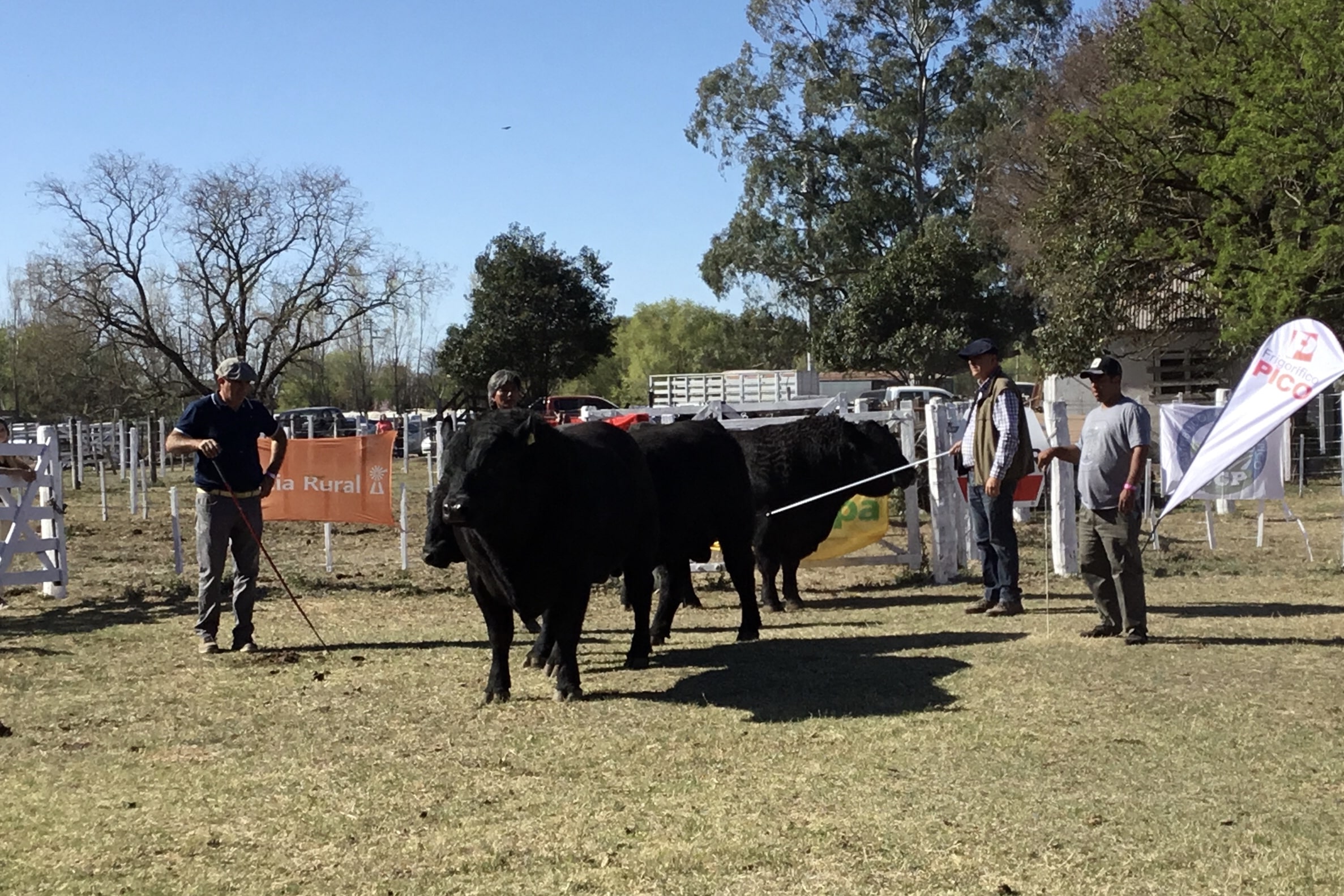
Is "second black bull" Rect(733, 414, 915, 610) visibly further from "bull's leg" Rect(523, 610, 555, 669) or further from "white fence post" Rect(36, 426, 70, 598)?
"white fence post" Rect(36, 426, 70, 598)

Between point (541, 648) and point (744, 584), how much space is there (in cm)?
182

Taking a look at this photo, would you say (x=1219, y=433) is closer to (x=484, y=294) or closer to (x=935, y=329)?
(x=935, y=329)

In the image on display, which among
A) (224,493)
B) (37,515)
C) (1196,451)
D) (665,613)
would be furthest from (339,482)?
(1196,451)

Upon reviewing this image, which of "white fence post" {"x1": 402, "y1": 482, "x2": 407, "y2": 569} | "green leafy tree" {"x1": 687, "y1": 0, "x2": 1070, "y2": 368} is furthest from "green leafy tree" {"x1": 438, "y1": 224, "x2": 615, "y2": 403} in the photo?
"white fence post" {"x1": 402, "y1": 482, "x2": 407, "y2": 569}

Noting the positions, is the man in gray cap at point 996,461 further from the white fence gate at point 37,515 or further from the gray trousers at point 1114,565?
the white fence gate at point 37,515

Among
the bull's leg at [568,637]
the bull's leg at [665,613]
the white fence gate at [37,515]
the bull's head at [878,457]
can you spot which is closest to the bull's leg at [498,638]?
the bull's leg at [568,637]

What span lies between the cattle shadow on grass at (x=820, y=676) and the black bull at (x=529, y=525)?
0.60 metres

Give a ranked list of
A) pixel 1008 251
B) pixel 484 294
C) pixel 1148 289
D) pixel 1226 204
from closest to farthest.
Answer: pixel 1226 204 → pixel 1148 289 → pixel 1008 251 → pixel 484 294

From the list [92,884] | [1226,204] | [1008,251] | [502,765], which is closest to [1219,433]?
[502,765]

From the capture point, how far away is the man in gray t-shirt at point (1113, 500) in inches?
340

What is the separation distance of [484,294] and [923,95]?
56.8ft

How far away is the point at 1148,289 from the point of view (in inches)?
1133

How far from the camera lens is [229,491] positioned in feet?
30.6

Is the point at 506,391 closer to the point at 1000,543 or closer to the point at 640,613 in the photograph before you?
the point at 640,613
